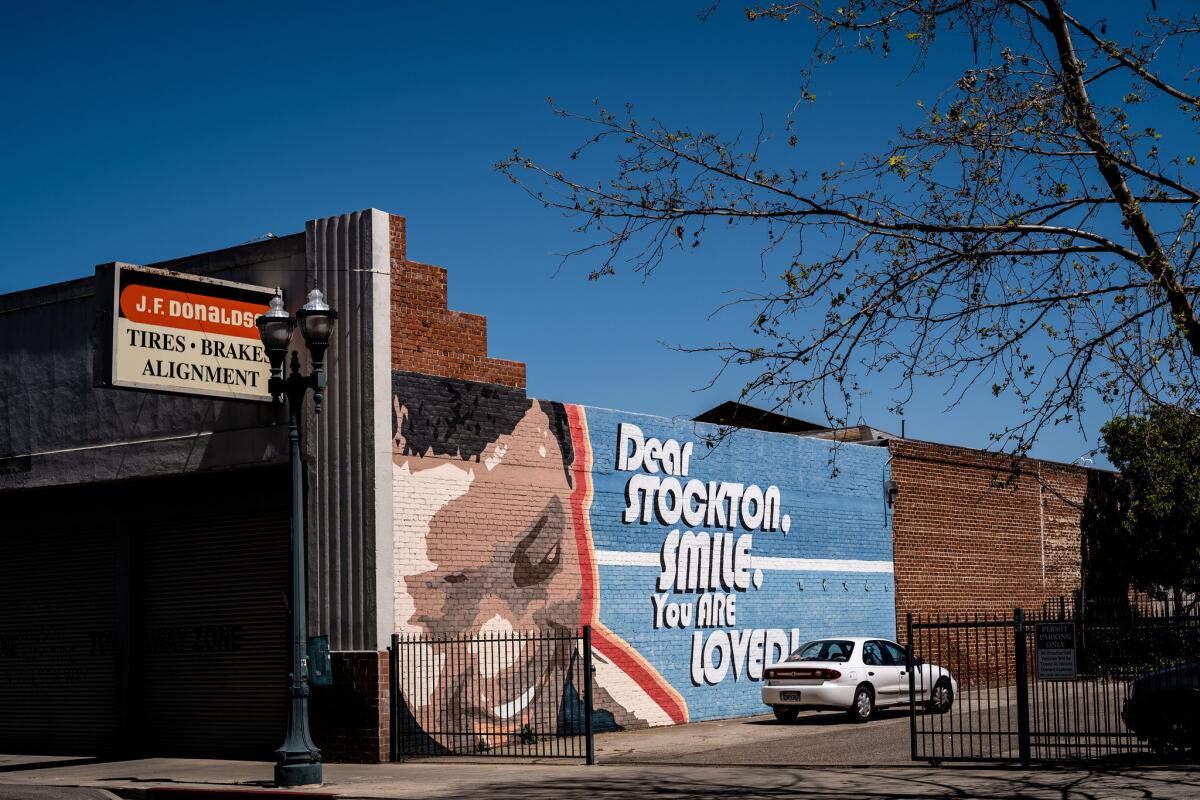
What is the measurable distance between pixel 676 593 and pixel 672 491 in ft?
5.81

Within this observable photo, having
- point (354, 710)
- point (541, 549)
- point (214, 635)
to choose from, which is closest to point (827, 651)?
point (541, 549)

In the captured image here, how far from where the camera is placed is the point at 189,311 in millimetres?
18500

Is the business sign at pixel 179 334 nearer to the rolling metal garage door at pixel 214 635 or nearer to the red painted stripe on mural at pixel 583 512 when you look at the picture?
the rolling metal garage door at pixel 214 635

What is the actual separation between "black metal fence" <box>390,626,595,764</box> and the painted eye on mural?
2.92 feet

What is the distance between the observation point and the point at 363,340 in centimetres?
1917

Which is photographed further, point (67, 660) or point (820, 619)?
point (820, 619)

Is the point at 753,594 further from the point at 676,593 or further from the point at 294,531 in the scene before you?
the point at 294,531

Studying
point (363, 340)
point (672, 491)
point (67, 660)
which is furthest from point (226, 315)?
point (672, 491)

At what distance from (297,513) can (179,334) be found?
11.3ft

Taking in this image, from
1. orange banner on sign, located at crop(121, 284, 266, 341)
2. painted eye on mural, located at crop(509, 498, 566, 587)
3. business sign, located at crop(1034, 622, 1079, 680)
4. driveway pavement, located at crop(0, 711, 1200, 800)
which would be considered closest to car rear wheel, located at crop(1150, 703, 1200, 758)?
driveway pavement, located at crop(0, 711, 1200, 800)

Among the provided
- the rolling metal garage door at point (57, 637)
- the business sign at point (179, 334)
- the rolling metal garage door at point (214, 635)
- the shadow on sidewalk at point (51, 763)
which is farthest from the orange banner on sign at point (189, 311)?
the shadow on sidewalk at point (51, 763)

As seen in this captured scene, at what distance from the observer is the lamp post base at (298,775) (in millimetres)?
15875

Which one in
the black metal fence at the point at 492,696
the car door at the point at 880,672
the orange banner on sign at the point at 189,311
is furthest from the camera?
the car door at the point at 880,672

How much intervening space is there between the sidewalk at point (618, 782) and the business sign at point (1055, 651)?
1086 millimetres
